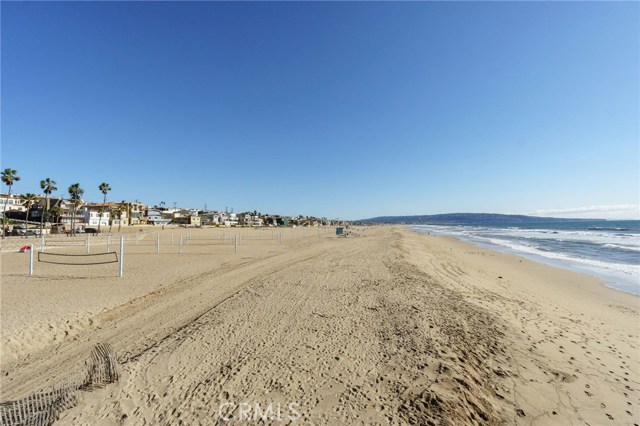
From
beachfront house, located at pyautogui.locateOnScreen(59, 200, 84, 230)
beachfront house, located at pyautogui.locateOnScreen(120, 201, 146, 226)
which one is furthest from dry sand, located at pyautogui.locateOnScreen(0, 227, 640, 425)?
beachfront house, located at pyautogui.locateOnScreen(120, 201, 146, 226)

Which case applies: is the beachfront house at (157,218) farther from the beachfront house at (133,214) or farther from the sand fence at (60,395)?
the sand fence at (60,395)

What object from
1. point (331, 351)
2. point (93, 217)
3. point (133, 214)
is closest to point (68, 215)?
point (93, 217)

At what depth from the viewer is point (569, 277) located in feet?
47.2

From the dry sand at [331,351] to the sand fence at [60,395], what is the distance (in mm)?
168

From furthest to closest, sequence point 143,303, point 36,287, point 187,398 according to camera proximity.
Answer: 1. point 36,287
2. point 143,303
3. point 187,398

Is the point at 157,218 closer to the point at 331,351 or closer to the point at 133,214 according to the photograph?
the point at 133,214

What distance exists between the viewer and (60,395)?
358 centimetres

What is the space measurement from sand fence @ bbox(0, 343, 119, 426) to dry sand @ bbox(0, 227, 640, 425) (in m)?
0.17

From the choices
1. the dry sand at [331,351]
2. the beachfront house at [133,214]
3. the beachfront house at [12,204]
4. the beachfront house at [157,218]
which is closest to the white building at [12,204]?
the beachfront house at [12,204]

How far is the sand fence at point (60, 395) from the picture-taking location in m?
3.19

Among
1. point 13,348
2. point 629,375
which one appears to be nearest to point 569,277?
point 629,375

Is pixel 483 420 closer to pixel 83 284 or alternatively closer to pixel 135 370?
pixel 135 370

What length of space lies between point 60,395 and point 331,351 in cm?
402

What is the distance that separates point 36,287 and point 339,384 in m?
12.2
